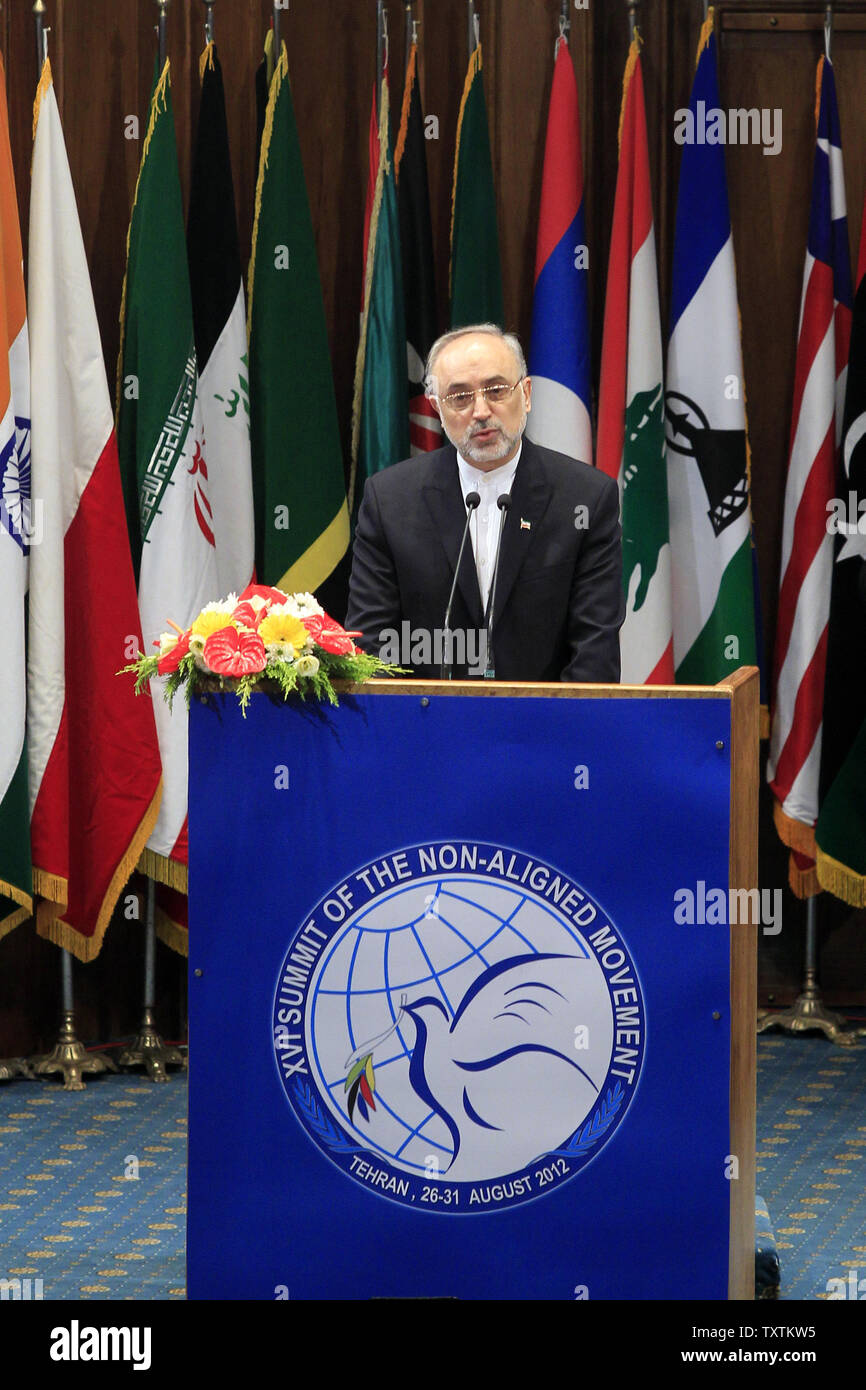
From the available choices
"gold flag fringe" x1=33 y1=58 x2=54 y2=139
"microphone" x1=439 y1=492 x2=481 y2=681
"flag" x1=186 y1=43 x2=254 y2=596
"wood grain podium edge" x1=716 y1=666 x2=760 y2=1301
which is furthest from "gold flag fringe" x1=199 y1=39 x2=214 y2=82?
"wood grain podium edge" x1=716 y1=666 x2=760 y2=1301

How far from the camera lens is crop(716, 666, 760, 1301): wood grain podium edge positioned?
2.77 meters

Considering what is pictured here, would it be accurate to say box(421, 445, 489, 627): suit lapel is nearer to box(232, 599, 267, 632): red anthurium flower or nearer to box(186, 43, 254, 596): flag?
box(232, 599, 267, 632): red anthurium flower

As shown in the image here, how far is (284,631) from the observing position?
2805mm

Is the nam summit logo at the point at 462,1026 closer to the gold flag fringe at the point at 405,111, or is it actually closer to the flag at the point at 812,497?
the flag at the point at 812,497

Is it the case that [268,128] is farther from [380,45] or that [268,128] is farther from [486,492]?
[486,492]

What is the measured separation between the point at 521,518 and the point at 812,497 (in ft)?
6.81

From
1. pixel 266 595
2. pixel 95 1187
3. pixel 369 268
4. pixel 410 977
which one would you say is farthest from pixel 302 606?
pixel 369 268

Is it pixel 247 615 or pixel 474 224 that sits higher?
pixel 474 224

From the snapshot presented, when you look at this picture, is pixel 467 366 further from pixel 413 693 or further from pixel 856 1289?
pixel 856 1289

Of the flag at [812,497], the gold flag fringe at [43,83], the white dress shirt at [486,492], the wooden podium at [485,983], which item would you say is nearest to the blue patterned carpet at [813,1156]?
the flag at [812,497]

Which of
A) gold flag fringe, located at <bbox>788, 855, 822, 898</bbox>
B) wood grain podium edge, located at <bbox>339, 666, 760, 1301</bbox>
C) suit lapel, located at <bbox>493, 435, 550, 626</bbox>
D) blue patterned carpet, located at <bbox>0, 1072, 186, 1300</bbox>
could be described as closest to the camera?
wood grain podium edge, located at <bbox>339, 666, 760, 1301</bbox>

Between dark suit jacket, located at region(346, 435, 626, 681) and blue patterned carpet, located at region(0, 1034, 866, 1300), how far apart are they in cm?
134

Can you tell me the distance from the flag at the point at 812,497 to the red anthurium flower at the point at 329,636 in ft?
9.59

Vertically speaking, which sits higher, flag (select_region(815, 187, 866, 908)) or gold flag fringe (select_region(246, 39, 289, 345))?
gold flag fringe (select_region(246, 39, 289, 345))
